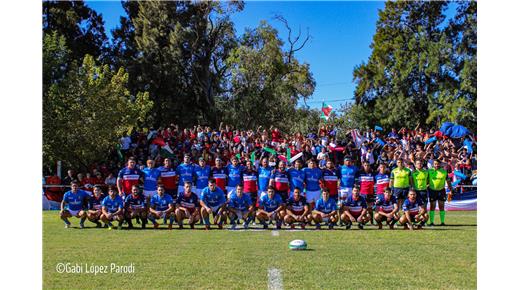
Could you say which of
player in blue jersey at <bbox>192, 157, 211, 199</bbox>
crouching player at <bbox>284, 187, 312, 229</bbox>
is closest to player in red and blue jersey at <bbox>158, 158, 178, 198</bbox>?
player in blue jersey at <bbox>192, 157, 211, 199</bbox>

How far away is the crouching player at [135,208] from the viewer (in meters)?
12.6

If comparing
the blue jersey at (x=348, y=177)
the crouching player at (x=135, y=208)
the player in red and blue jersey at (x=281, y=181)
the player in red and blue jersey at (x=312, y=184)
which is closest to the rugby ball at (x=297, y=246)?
the player in red and blue jersey at (x=281, y=181)

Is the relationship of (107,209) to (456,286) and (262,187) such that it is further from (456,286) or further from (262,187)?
(456,286)

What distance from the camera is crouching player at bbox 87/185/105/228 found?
41.8 feet

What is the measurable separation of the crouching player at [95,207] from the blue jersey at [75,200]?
0.18 meters

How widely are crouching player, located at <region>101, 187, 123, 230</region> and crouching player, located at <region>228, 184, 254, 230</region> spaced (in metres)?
2.49

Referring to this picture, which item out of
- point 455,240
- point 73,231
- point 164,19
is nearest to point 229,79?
point 164,19

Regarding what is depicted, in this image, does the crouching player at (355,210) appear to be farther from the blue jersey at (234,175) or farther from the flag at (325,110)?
the flag at (325,110)

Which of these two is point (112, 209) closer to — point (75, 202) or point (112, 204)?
point (112, 204)

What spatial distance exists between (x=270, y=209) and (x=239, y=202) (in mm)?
733

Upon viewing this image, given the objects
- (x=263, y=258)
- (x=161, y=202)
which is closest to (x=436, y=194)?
(x=161, y=202)

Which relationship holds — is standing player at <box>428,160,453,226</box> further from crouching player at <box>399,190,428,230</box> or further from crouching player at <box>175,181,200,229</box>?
crouching player at <box>175,181,200,229</box>

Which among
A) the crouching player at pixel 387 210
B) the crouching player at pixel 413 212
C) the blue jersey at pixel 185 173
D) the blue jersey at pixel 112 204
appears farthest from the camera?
the blue jersey at pixel 185 173

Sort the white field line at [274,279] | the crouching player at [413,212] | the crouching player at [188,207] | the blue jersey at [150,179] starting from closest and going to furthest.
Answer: the white field line at [274,279], the crouching player at [413,212], the crouching player at [188,207], the blue jersey at [150,179]
